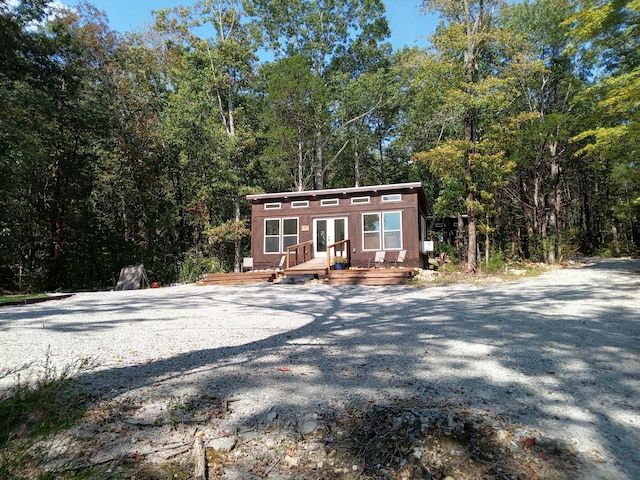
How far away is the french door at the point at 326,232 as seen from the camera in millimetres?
15273

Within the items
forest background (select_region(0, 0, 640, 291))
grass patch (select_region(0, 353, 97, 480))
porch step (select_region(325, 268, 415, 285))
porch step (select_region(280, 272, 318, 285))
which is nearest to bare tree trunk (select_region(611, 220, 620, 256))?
forest background (select_region(0, 0, 640, 291))

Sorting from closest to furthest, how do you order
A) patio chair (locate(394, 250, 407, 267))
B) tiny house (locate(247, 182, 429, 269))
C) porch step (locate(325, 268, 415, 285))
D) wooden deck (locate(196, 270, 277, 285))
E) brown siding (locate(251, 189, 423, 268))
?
porch step (locate(325, 268, 415, 285)) < wooden deck (locate(196, 270, 277, 285)) < patio chair (locate(394, 250, 407, 267)) < brown siding (locate(251, 189, 423, 268)) < tiny house (locate(247, 182, 429, 269))

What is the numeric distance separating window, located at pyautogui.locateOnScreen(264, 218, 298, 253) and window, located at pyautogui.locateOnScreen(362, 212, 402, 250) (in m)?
3.05

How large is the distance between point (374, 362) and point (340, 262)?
35.4 ft

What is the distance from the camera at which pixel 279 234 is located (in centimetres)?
1594

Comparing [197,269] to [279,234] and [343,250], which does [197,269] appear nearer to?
[279,234]

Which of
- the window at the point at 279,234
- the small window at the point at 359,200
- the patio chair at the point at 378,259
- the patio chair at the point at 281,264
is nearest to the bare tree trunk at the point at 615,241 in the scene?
the patio chair at the point at 378,259

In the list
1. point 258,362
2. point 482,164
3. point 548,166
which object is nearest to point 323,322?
point 258,362

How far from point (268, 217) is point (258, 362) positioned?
1290cm

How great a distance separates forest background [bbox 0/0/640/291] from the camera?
13.4m

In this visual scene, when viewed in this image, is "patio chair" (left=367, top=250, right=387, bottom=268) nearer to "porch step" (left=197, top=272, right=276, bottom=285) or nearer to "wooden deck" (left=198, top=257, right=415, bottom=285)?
"wooden deck" (left=198, top=257, right=415, bottom=285)

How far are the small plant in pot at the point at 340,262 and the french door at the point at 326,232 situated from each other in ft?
3.21

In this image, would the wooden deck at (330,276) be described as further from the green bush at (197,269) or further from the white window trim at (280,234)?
the green bush at (197,269)

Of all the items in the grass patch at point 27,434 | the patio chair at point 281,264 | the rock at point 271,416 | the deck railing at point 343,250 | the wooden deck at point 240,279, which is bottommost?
the rock at point 271,416
